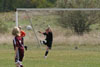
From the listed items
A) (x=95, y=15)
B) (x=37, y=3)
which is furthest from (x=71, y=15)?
(x=37, y=3)

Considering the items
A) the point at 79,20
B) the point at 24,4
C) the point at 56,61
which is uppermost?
the point at 56,61

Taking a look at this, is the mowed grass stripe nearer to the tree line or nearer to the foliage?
the foliage

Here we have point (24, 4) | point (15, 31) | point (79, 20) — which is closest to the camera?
point (15, 31)

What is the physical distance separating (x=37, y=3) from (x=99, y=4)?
4663cm

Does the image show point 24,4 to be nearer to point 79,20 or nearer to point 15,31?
point 79,20

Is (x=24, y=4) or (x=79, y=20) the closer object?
(x=79, y=20)

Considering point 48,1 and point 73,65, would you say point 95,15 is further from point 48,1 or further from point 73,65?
point 48,1

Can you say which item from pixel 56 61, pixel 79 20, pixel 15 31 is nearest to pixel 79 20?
pixel 79 20

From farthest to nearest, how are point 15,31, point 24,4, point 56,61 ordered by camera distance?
point 24,4 < point 56,61 < point 15,31

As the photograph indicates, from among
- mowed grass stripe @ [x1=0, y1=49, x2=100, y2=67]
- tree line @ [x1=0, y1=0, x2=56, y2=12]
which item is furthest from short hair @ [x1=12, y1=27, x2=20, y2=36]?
tree line @ [x1=0, y1=0, x2=56, y2=12]

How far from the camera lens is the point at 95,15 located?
31.8 m

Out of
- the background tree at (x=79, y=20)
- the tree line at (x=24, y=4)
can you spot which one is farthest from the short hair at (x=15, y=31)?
the tree line at (x=24, y=4)

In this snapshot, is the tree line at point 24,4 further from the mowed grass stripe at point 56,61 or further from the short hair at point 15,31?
the short hair at point 15,31

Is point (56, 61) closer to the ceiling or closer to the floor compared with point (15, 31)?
closer to the floor
